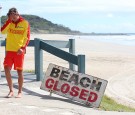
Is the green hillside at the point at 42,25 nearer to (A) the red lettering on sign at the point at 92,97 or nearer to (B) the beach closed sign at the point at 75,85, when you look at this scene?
(B) the beach closed sign at the point at 75,85

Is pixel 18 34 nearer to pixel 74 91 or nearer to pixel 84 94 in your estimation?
pixel 74 91

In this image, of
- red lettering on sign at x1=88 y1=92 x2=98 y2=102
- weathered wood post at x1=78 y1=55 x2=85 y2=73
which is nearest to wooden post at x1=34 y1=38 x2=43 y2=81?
weathered wood post at x1=78 y1=55 x2=85 y2=73

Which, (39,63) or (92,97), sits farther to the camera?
(39,63)

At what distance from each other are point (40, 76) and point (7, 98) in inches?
111

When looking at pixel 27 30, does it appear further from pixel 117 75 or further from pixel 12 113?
pixel 117 75

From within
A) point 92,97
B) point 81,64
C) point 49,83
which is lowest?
point 92,97

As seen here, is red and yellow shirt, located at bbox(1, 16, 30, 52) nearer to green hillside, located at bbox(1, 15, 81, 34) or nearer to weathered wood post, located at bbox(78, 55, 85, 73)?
weathered wood post, located at bbox(78, 55, 85, 73)

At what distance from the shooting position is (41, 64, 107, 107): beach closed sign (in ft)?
28.8

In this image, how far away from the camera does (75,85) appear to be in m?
9.04

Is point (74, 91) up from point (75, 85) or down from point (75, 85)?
down

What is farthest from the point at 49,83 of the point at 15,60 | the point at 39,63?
the point at 39,63

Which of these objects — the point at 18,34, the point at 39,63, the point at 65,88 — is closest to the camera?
the point at 18,34

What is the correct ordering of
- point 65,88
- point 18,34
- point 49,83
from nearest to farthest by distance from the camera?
point 18,34, point 65,88, point 49,83

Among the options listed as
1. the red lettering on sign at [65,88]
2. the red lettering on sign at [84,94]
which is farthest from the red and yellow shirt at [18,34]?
the red lettering on sign at [84,94]
